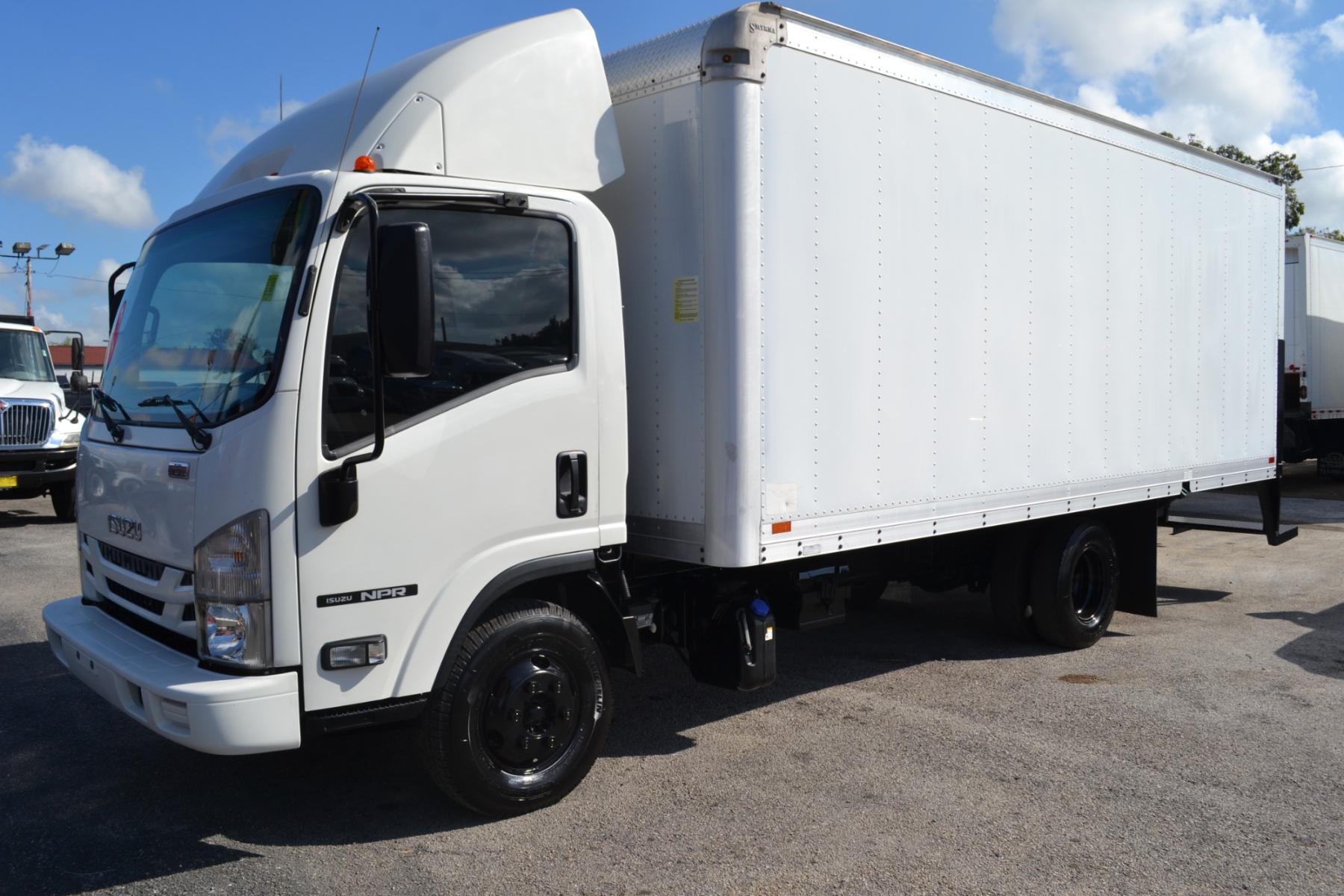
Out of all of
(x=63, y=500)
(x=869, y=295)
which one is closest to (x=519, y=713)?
(x=869, y=295)

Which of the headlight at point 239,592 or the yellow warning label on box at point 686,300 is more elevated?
the yellow warning label on box at point 686,300

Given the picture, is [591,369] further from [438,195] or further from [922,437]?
[922,437]

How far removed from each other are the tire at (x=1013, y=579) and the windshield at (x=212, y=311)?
4.99m

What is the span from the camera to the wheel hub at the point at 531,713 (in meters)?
4.35

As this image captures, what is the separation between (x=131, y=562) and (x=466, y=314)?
172cm

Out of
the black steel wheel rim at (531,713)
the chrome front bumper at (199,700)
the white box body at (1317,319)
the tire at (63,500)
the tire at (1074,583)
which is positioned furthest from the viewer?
the white box body at (1317,319)

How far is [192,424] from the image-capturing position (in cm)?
389

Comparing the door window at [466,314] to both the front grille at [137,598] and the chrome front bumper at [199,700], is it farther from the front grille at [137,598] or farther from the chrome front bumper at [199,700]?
the front grille at [137,598]

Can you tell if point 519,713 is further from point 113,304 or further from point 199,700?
point 113,304

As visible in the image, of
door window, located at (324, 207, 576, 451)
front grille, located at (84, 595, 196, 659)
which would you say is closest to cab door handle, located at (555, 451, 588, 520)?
door window, located at (324, 207, 576, 451)

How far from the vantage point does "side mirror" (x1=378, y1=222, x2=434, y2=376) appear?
12.1 ft

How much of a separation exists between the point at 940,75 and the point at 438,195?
2.97 m

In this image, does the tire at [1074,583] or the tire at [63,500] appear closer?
the tire at [1074,583]

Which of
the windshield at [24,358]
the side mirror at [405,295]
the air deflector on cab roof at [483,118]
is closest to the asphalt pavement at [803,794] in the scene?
the side mirror at [405,295]
